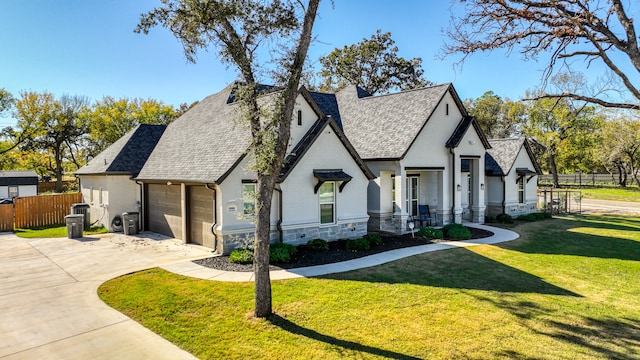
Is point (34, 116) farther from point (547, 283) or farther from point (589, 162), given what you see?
point (589, 162)

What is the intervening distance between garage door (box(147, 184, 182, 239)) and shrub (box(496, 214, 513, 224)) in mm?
18069

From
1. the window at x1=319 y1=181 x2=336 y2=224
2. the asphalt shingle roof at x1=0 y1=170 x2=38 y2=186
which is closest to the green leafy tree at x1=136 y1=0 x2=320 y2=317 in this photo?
the window at x1=319 y1=181 x2=336 y2=224

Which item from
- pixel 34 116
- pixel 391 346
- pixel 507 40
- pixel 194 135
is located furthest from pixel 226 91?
pixel 34 116

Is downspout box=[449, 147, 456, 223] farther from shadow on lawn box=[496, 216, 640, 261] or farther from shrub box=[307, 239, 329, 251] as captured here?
shrub box=[307, 239, 329, 251]

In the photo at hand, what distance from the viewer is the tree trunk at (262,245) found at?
25.2 feet

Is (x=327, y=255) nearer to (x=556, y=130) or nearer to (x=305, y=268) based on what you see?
(x=305, y=268)

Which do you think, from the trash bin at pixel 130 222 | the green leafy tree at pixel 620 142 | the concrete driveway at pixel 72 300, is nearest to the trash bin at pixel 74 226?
the concrete driveway at pixel 72 300

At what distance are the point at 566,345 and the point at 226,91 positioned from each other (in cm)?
1726

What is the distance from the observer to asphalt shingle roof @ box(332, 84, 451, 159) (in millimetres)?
18250

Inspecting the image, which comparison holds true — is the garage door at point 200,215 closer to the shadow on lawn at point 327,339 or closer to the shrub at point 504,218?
the shadow on lawn at point 327,339

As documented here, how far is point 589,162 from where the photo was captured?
59.2m

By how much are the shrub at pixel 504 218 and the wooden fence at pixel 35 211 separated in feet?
83.9

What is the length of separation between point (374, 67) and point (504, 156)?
72.9 ft

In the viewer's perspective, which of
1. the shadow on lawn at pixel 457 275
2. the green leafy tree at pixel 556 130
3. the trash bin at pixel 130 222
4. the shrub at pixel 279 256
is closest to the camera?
the shadow on lawn at pixel 457 275
